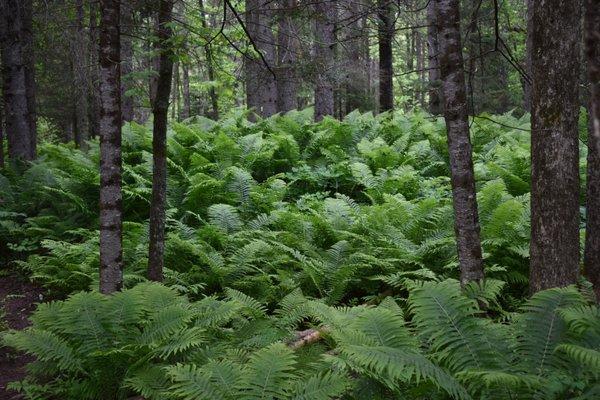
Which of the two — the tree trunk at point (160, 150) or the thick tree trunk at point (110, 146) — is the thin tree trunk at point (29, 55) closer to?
the tree trunk at point (160, 150)

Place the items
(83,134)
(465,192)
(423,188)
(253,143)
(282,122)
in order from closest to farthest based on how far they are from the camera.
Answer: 1. (465,192)
2. (423,188)
3. (253,143)
4. (282,122)
5. (83,134)

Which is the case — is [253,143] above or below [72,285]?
above

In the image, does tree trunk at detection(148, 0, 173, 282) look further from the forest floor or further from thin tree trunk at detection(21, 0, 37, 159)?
thin tree trunk at detection(21, 0, 37, 159)


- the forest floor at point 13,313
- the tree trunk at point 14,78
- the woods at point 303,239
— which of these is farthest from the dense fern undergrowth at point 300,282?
the tree trunk at point 14,78

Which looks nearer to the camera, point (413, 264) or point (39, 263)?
point (413, 264)

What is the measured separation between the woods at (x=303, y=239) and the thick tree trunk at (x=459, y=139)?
0.01 meters

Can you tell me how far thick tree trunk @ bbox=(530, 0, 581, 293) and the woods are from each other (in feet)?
0.05

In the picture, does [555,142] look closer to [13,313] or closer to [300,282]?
[300,282]

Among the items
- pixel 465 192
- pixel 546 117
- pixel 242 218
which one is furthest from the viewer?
pixel 242 218

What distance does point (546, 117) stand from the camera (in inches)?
150

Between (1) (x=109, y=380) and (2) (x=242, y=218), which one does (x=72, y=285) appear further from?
(1) (x=109, y=380)

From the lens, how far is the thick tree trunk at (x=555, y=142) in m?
3.70

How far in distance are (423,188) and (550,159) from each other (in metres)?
4.26

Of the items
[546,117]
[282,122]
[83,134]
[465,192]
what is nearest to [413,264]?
[465,192]
